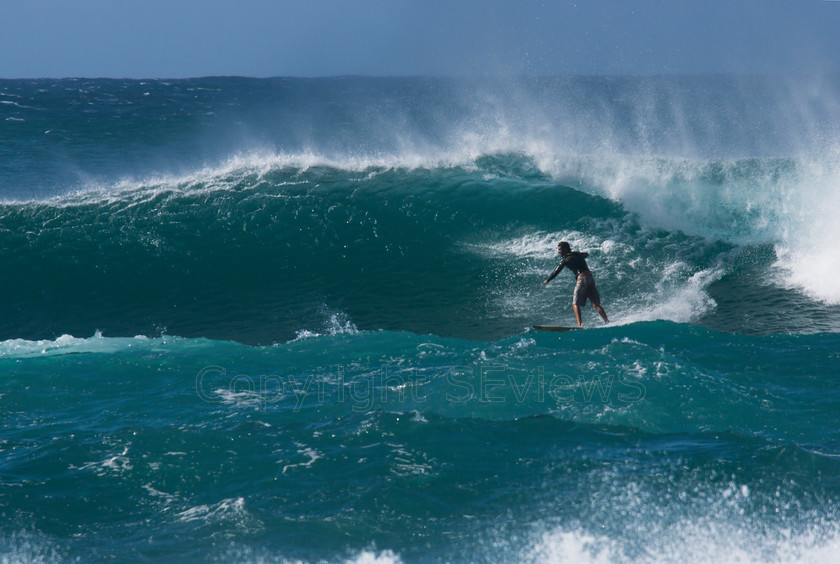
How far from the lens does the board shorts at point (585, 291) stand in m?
12.5

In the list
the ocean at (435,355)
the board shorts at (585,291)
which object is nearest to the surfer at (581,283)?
the board shorts at (585,291)

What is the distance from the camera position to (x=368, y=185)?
1820 cm

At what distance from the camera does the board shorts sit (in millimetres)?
12484

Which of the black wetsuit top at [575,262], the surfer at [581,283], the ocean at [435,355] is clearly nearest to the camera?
the ocean at [435,355]

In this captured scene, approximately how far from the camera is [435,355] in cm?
1041

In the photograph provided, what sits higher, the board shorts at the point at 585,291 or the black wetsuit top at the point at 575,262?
the black wetsuit top at the point at 575,262

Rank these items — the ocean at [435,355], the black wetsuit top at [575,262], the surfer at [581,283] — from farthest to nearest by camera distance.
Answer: the black wetsuit top at [575,262], the surfer at [581,283], the ocean at [435,355]

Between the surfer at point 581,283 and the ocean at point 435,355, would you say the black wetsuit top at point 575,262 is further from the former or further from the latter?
the ocean at point 435,355

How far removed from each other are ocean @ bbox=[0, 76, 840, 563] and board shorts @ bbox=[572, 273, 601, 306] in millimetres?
468

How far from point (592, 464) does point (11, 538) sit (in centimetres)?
523

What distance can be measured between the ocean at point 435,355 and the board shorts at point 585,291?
47 cm

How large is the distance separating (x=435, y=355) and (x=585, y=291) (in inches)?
137

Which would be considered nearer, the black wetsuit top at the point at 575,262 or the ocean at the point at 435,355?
the ocean at the point at 435,355

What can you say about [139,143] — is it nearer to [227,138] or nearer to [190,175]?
[227,138]
